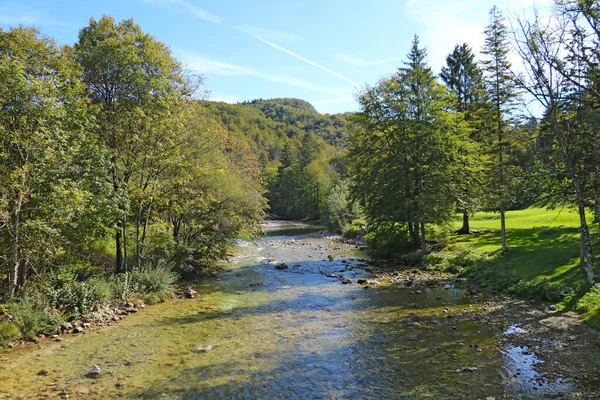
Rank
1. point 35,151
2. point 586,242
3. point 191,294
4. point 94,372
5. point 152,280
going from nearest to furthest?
point 94,372 → point 35,151 → point 586,242 → point 152,280 → point 191,294

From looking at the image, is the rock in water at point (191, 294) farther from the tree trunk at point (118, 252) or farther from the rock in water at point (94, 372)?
the rock in water at point (94, 372)

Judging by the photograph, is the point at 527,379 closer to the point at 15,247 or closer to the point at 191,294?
the point at 191,294

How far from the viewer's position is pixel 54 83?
14703mm

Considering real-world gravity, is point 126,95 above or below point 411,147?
above

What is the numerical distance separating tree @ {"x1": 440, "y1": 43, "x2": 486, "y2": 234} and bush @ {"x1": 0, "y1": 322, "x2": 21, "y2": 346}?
26.8m

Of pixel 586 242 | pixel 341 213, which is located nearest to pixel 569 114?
pixel 586 242

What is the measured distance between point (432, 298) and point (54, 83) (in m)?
18.4

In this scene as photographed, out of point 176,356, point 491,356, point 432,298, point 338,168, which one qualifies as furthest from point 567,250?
point 338,168

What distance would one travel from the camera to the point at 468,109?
3403cm

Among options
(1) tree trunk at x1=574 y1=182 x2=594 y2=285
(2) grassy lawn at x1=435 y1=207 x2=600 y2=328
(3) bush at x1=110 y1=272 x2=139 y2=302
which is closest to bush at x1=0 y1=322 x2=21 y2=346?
(3) bush at x1=110 y1=272 x2=139 y2=302

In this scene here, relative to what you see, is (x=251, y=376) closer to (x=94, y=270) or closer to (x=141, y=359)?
(x=141, y=359)

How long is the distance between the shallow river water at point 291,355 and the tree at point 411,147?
10.3 meters

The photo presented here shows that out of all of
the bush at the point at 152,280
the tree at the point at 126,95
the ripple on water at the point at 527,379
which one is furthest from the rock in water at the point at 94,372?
the ripple on water at the point at 527,379

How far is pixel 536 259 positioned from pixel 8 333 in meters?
23.7
